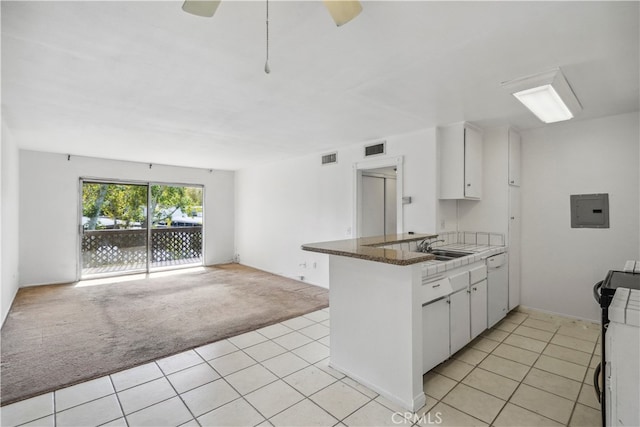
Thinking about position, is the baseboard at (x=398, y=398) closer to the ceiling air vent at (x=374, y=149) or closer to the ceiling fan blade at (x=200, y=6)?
the ceiling fan blade at (x=200, y=6)

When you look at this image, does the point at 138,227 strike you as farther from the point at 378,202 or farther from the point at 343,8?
the point at 343,8

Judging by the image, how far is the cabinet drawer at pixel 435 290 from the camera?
7.41 ft

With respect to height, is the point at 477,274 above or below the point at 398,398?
above

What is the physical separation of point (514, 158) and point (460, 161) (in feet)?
2.54

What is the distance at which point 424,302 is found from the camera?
226cm

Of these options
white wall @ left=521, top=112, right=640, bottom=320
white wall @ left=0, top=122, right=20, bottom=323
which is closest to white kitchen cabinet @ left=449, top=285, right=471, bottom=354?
white wall @ left=521, top=112, right=640, bottom=320

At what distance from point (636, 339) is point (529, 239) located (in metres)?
3.03

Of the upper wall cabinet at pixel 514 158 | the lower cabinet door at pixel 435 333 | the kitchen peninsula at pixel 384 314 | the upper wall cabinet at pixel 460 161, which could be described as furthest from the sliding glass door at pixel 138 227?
the upper wall cabinet at pixel 514 158

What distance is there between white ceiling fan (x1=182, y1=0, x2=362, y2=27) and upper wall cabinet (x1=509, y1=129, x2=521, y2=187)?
330cm

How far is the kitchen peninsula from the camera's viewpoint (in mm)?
2047

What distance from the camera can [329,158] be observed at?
5.19m

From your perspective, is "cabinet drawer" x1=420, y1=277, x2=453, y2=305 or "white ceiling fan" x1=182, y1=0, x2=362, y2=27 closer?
"white ceiling fan" x1=182, y1=0, x2=362, y2=27

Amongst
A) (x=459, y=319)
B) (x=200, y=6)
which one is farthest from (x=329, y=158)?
(x=200, y=6)

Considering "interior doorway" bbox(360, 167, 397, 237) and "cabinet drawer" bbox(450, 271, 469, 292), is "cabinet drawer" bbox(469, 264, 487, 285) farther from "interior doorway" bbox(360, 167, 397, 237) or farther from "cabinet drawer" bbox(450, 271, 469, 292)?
"interior doorway" bbox(360, 167, 397, 237)
